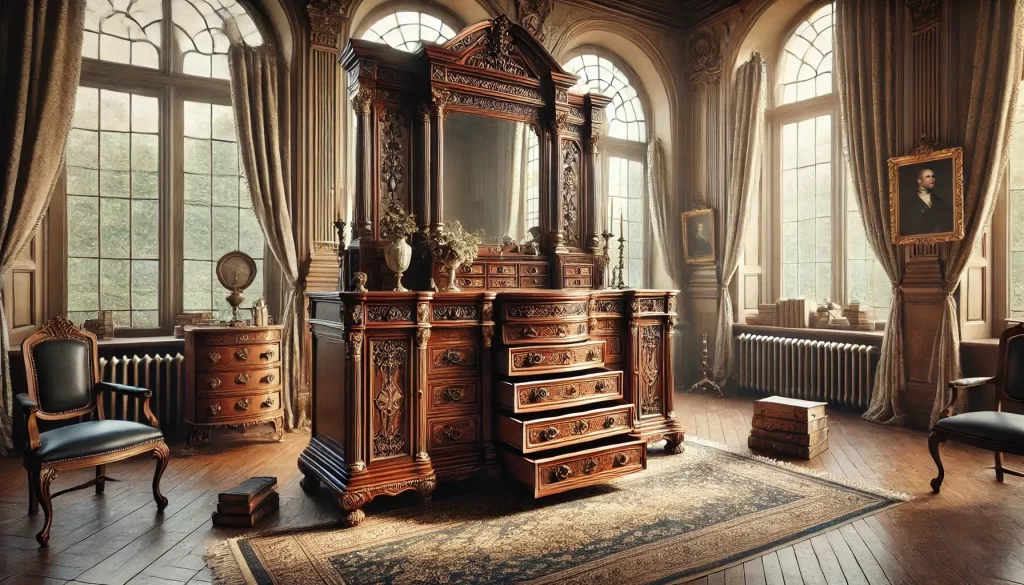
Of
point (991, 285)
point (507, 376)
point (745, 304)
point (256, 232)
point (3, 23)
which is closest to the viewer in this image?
point (507, 376)

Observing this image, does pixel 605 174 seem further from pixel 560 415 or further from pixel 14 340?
pixel 14 340

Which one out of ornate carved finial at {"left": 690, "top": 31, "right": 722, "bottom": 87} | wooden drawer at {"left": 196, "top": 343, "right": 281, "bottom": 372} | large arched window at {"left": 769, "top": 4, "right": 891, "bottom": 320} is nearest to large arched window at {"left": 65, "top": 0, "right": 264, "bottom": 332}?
wooden drawer at {"left": 196, "top": 343, "right": 281, "bottom": 372}

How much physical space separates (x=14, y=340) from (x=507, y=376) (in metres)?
4.05

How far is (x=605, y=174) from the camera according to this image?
311 inches

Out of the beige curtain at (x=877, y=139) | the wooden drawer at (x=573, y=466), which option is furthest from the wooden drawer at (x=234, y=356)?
the beige curtain at (x=877, y=139)

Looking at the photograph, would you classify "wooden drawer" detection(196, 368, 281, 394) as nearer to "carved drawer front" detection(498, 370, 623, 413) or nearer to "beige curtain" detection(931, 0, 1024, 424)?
"carved drawer front" detection(498, 370, 623, 413)

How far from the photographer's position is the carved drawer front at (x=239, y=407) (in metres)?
4.92

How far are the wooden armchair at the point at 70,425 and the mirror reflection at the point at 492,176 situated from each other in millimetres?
2402

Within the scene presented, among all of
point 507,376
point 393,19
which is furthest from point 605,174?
point 507,376

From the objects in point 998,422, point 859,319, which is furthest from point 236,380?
point 859,319

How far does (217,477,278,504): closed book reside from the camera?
334cm

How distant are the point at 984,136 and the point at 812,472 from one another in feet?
10.7

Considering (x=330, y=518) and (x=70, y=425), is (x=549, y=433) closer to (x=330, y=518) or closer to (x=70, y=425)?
(x=330, y=518)

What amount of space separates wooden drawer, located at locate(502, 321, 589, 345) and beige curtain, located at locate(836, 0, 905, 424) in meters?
3.44
